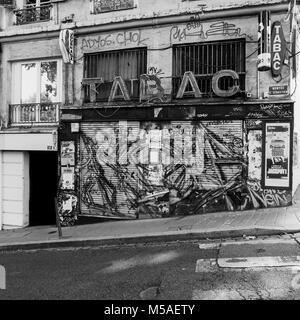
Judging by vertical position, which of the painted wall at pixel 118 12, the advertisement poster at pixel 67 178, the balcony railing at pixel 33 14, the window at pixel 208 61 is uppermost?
the balcony railing at pixel 33 14

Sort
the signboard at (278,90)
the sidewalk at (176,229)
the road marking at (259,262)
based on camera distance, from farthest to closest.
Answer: the signboard at (278,90), the sidewalk at (176,229), the road marking at (259,262)

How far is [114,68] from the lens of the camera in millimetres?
12430

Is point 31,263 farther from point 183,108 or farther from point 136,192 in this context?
point 183,108

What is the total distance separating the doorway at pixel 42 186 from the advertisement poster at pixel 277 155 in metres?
7.47

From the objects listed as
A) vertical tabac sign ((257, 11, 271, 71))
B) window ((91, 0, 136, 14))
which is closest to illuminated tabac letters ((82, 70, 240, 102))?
vertical tabac sign ((257, 11, 271, 71))

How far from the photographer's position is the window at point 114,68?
12.1 meters

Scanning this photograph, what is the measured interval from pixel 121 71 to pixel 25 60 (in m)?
3.65

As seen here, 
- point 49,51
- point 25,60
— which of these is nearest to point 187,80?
point 49,51

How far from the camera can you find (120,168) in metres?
12.1

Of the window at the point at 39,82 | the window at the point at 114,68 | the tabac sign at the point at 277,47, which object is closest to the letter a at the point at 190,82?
the window at the point at 114,68

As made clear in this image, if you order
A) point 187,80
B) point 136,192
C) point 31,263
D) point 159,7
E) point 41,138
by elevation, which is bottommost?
point 31,263

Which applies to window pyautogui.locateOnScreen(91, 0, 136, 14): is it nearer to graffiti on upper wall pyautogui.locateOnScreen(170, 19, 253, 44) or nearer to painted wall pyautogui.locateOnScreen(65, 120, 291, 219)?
graffiti on upper wall pyautogui.locateOnScreen(170, 19, 253, 44)

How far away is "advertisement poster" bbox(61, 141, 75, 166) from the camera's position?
12.7 meters

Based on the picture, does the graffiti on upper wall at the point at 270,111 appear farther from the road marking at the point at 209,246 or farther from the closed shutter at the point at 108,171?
the road marking at the point at 209,246
